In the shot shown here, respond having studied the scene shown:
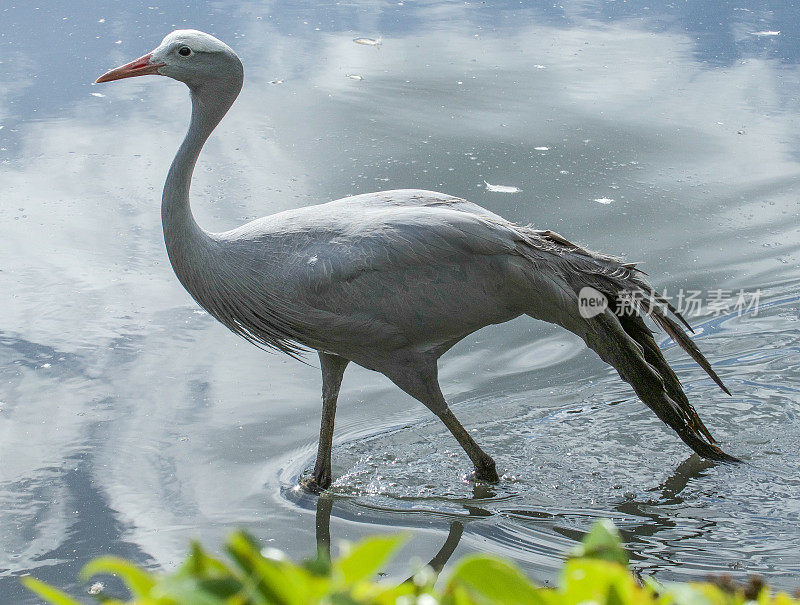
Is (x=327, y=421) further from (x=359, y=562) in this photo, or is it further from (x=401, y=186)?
(x=359, y=562)

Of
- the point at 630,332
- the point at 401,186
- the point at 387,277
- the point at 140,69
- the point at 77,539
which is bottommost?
the point at 77,539

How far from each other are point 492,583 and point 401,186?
206 inches

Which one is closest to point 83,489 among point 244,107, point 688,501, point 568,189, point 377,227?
point 377,227

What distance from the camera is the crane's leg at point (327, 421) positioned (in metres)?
4.03

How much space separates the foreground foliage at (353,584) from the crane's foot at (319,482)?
2784 mm

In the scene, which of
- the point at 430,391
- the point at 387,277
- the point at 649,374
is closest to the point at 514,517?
the point at 430,391

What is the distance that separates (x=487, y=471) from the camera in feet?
13.1

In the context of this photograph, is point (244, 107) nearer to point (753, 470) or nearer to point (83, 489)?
point (83, 489)

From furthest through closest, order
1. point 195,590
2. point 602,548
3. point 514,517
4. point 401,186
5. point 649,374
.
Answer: point 401,186 → point 649,374 → point 514,517 → point 602,548 → point 195,590

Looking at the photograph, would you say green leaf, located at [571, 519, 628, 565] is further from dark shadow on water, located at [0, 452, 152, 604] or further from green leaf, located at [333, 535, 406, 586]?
dark shadow on water, located at [0, 452, 152, 604]

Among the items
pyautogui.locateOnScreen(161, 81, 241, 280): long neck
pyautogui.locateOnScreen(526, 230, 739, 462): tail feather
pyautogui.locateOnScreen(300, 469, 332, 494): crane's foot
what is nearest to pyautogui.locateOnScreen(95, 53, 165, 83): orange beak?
pyautogui.locateOnScreen(161, 81, 241, 280): long neck

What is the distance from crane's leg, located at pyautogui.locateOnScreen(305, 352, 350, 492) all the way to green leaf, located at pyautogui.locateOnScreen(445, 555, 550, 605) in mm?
2858

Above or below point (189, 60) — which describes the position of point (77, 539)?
Result: below

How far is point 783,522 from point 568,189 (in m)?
3.06
